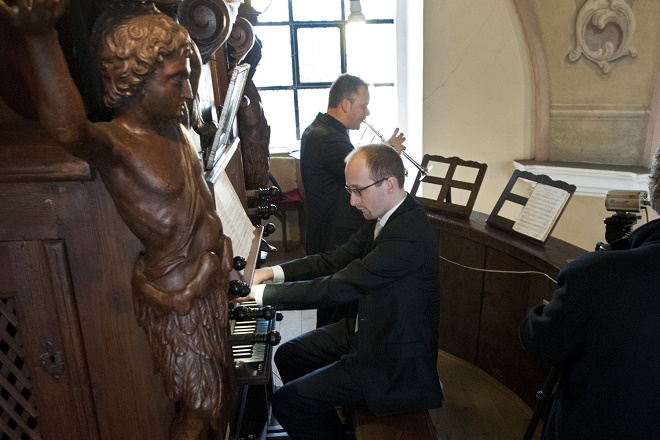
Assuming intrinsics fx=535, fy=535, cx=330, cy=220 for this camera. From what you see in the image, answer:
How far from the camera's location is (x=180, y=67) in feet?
3.69

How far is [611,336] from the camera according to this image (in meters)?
1.66

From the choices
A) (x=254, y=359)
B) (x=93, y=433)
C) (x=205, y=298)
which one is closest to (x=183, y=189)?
(x=205, y=298)

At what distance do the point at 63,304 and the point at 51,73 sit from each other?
2.10 feet

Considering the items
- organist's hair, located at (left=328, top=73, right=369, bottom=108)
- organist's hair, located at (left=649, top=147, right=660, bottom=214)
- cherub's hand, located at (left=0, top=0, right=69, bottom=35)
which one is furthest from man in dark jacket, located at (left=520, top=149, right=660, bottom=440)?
organist's hair, located at (left=328, top=73, right=369, bottom=108)

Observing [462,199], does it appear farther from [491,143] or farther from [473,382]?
[473,382]

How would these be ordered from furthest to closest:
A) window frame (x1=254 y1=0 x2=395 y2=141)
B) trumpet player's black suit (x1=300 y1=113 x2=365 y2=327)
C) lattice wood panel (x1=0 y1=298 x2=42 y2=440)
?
window frame (x1=254 y1=0 x2=395 y2=141) < trumpet player's black suit (x1=300 y1=113 x2=365 y2=327) < lattice wood panel (x1=0 y1=298 x2=42 y2=440)

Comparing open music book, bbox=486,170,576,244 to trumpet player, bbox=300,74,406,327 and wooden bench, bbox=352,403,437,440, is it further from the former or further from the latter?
wooden bench, bbox=352,403,437,440

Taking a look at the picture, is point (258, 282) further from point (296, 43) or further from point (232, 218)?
point (296, 43)

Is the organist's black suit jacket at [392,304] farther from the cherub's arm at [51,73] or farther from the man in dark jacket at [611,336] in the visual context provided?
the cherub's arm at [51,73]

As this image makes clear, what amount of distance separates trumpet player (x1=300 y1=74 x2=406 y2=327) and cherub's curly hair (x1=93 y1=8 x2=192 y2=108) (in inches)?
93.6

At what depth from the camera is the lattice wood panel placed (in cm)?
136

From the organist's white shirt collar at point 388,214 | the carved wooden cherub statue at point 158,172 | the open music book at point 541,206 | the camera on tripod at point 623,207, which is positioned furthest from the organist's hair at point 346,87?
the carved wooden cherub statue at point 158,172

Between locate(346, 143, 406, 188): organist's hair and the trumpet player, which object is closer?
locate(346, 143, 406, 188): organist's hair

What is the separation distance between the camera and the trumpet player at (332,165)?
3.48m
